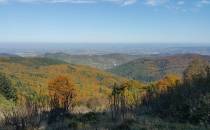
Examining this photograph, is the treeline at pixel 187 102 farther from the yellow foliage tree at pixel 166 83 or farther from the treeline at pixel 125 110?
the yellow foliage tree at pixel 166 83

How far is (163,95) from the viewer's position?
11.0 m

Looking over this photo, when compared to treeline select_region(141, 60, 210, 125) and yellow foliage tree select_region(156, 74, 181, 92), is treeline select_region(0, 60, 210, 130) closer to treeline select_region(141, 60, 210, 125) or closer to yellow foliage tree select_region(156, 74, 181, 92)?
treeline select_region(141, 60, 210, 125)

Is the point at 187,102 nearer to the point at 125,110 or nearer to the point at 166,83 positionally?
the point at 125,110

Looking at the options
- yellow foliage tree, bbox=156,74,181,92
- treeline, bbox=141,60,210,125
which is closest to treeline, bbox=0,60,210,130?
treeline, bbox=141,60,210,125

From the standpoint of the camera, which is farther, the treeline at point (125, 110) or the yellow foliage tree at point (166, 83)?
the yellow foliage tree at point (166, 83)

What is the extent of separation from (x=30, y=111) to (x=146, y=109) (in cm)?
437

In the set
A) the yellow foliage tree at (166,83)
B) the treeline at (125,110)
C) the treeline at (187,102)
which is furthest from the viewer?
the yellow foliage tree at (166,83)

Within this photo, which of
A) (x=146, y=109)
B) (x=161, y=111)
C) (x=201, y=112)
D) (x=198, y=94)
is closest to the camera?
(x=201, y=112)

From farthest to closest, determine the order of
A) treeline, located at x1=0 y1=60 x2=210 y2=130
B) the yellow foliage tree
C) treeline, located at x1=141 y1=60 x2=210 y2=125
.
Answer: the yellow foliage tree, treeline, located at x1=141 y1=60 x2=210 y2=125, treeline, located at x1=0 y1=60 x2=210 y2=130

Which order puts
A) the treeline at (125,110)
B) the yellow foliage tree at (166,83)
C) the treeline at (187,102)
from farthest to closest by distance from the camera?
the yellow foliage tree at (166,83) → the treeline at (187,102) → the treeline at (125,110)

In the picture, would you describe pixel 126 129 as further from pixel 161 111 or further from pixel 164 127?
pixel 161 111

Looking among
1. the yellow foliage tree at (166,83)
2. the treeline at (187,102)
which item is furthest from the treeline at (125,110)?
the yellow foliage tree at (166,83)

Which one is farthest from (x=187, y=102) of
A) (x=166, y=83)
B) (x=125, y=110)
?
(x=166, y=83)

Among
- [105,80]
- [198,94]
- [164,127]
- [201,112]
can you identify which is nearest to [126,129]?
[164,127]
